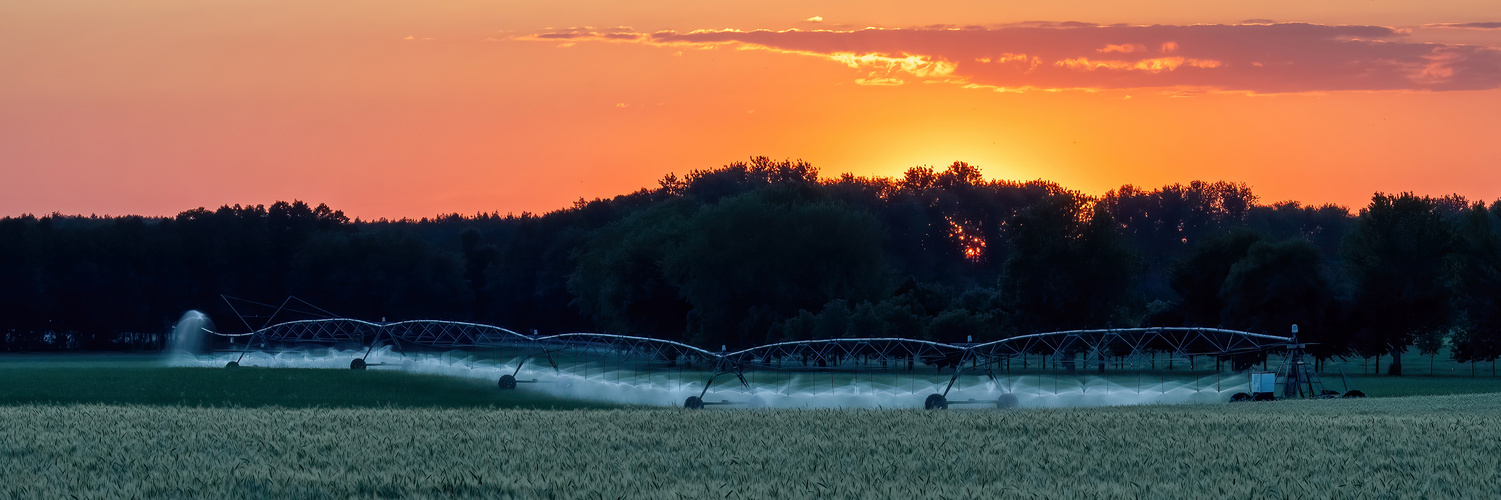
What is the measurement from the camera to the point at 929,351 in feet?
355

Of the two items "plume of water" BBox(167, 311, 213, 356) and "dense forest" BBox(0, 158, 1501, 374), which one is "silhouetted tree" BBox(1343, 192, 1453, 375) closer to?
"dense forest" BBox(0, 158, 1501, 374)

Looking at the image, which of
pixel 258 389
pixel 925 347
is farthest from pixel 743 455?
pixel 925 347

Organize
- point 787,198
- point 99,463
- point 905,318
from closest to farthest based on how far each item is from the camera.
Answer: point 99,463 → point 905,318 → point 787,198

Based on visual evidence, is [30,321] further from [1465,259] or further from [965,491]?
[965,491]

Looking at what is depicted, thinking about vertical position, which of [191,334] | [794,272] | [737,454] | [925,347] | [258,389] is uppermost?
[794,272]

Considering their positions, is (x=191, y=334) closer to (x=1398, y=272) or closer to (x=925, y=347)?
(x=925, y=347)

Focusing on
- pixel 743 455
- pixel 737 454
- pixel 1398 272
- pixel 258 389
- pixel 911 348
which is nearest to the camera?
pixel 743 455

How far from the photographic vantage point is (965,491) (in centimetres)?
2344

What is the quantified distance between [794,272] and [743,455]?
9599 centimetres

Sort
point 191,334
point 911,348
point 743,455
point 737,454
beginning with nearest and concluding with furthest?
point 743,455 → point 737,454 → point 911,348 → point 191,334

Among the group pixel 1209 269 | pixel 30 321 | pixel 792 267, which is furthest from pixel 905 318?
pixel 30 321

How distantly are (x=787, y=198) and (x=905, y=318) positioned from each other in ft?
98.6

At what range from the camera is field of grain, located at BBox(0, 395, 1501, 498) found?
24281 mm

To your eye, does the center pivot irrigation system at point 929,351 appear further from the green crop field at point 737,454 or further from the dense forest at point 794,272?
the green crop field at point 737,454
